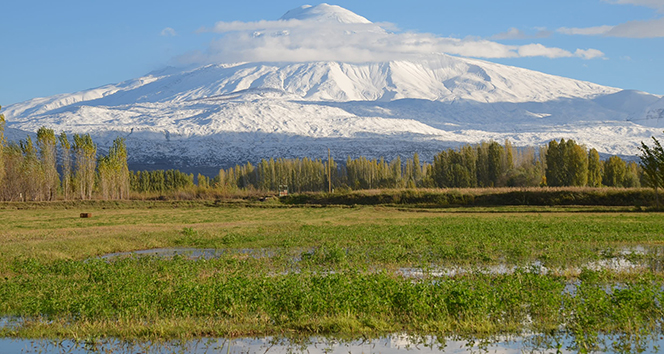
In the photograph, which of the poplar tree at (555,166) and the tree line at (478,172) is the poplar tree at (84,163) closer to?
the tree line at (478,172)

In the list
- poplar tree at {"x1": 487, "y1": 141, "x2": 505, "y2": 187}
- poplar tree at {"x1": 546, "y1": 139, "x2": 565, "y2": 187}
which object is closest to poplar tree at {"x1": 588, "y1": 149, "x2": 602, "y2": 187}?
poplar tree at {"x1": 546, "y1": 139, "x2": 565, "y2": 187}

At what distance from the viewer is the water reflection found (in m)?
9.82

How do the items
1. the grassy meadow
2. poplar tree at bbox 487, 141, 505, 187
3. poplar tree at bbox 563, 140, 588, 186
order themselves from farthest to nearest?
poplar tree at bbox 487, 141, 505, 187, poplar tree at bbox 563, 140, 588, 186, the grassy meadow

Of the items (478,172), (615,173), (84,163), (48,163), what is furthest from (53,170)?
(615,173)

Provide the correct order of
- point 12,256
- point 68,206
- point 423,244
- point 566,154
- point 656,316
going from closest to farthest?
point 656,316 < point 12,256 < point 423,244 < point 68,206 < point 566,154

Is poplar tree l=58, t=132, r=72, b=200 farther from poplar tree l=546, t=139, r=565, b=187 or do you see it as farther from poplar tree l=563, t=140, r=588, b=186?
poplar tree l=563, t=140, r=588, b=186

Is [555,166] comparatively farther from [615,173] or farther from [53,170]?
[53,170]

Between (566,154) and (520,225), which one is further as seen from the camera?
(566,154)

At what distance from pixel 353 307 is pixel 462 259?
811 cm

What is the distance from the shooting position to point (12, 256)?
20.2m

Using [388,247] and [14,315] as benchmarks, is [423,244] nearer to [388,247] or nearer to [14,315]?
[388,247]

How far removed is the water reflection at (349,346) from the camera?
9.82 m

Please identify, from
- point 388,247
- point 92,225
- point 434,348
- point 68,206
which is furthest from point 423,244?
point 68,206

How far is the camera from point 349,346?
1026 cm
